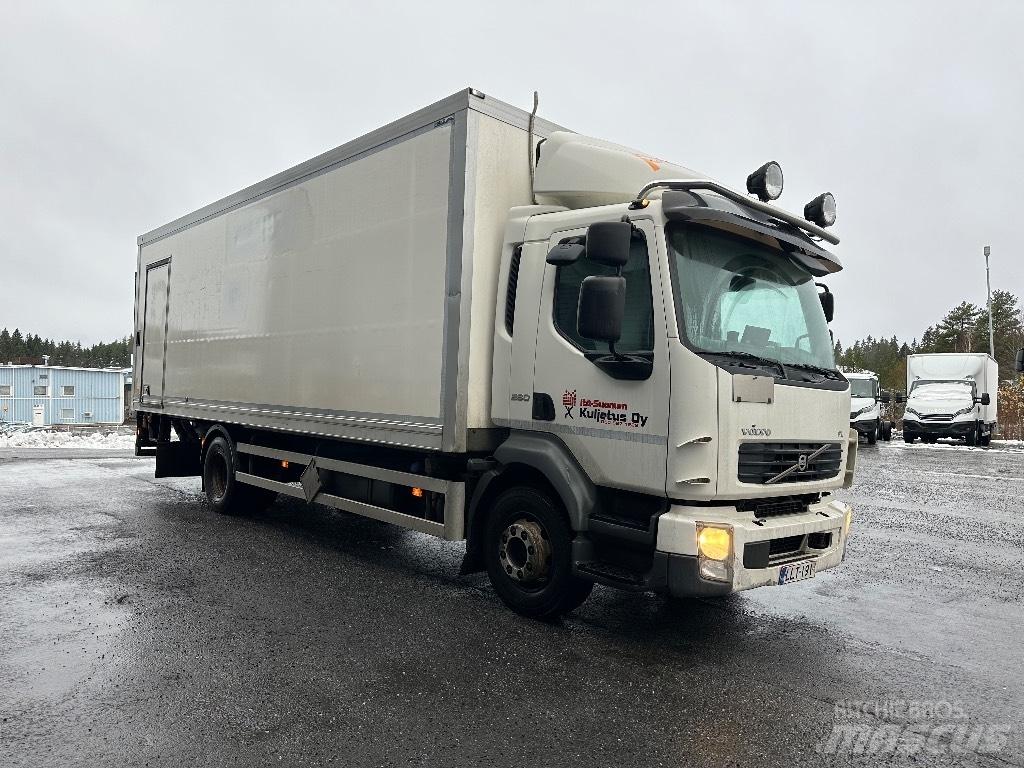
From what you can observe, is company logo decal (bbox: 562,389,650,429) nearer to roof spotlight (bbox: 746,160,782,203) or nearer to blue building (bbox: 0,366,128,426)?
roof spotlight (bbox: 746,160,782,203)

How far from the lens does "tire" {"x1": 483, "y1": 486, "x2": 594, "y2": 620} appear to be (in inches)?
192

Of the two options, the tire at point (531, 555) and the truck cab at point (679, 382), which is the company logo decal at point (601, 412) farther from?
the tire at point (531, 555)

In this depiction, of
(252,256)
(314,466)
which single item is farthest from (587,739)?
(252,256)

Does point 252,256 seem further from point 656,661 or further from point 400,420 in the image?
point 656,661

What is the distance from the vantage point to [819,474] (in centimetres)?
497

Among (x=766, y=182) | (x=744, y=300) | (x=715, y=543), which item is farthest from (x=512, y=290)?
(x=715, y=543)

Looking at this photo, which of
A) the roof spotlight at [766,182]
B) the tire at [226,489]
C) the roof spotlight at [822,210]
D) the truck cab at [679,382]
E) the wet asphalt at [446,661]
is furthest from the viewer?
the tire at [226,489]

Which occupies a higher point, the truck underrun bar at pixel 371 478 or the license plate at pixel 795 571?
the truck underrun bar at pixel 371 478

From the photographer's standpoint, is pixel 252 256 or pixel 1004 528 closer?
pixel 252 256

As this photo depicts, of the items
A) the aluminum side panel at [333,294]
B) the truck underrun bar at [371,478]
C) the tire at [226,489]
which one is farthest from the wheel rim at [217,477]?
the aluminum side panel at [333,294]

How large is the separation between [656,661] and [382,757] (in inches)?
73.0

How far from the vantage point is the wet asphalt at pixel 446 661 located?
3.30 m

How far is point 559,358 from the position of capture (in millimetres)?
5023

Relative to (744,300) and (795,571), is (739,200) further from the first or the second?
(795,571)
